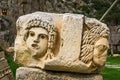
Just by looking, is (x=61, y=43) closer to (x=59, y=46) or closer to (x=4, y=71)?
(x=59, y=46)

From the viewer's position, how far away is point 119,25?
6188cm

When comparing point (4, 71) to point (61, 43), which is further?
point (4, 71)

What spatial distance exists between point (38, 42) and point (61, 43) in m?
0.33

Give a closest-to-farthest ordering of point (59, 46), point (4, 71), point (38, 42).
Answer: point (38, 42)
point (59, 46)
point (4, 71)

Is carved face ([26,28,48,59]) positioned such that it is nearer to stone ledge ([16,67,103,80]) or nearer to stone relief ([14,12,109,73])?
stone relief ([14,12,109,73])

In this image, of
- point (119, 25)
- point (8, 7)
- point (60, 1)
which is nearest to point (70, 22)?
point (8, 7)

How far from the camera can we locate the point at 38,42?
805 cm

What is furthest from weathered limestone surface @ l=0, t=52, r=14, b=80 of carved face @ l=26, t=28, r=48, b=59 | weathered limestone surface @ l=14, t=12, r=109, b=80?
carved face @ l=26, t=28, r=48, b=59

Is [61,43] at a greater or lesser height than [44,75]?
greater

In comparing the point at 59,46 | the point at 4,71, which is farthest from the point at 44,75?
the point at 4,71

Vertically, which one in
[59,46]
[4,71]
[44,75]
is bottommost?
[4,71]

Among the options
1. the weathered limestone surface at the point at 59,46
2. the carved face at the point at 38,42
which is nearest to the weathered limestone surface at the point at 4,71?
the weathered limestone surface at the point at 59,46

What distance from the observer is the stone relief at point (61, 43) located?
805cm

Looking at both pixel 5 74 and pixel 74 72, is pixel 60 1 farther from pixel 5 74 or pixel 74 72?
pixel 74 72
